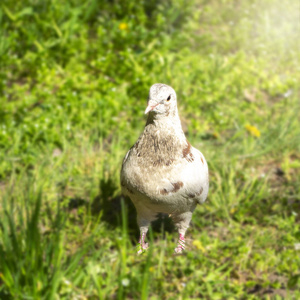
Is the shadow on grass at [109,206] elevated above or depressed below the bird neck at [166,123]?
below

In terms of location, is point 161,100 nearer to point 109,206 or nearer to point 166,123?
point 166,123

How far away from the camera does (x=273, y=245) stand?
3.03 m

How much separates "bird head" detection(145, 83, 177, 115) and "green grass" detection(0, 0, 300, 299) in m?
0.67

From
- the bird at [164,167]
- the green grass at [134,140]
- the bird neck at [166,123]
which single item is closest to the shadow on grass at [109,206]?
the green grass at [134,140]

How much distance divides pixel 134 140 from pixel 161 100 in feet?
8.22

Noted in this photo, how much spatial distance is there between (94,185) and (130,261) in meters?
0.60

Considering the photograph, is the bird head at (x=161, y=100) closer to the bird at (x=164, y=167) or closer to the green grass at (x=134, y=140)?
the bird at (x=164, y=167)

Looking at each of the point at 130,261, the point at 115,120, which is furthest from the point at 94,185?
the point at 115,120

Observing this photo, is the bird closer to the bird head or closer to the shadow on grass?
the bird head

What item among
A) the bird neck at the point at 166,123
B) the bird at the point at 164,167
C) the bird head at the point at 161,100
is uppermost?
the bird head at the point at 161,100

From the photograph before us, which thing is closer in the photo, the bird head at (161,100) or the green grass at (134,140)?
the bird head at (161,100)

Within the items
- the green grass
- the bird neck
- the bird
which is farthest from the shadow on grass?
the bird neck

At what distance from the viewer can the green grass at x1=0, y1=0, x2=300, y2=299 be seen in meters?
2.71

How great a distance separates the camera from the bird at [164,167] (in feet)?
3.96
